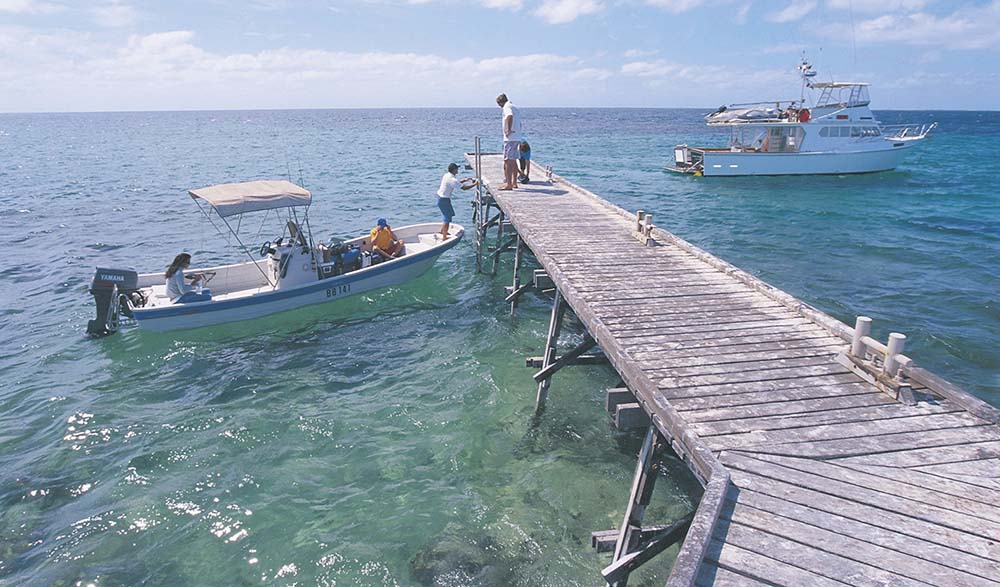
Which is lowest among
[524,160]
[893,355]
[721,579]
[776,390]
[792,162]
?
[721,579]

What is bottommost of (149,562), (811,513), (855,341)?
(149,562)

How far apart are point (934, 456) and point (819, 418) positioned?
88cm

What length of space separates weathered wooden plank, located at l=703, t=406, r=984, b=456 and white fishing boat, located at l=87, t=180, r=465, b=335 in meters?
10.5

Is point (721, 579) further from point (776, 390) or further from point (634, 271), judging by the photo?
point (634, 271)

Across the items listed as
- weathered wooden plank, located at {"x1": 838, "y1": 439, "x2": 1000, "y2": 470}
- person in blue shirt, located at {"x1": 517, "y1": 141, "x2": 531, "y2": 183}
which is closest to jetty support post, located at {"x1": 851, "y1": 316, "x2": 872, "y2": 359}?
weathered wooden plank, located at {"x1": 838, "y1": 439, "x2": 1000, "y2": 470}

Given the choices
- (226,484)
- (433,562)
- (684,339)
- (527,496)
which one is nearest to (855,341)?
(684,339)

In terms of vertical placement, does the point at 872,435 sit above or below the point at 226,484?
above

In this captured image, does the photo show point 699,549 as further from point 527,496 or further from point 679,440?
point 527,496

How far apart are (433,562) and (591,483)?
246cm

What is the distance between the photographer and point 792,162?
3388 centimetres

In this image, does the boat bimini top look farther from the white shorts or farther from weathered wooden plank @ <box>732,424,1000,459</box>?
weathered wooden plank @ <box>732,424,1000,459</box>

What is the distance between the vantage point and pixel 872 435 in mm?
5000

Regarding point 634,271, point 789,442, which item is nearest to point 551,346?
point 634,271

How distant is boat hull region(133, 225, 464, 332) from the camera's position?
1225cm
